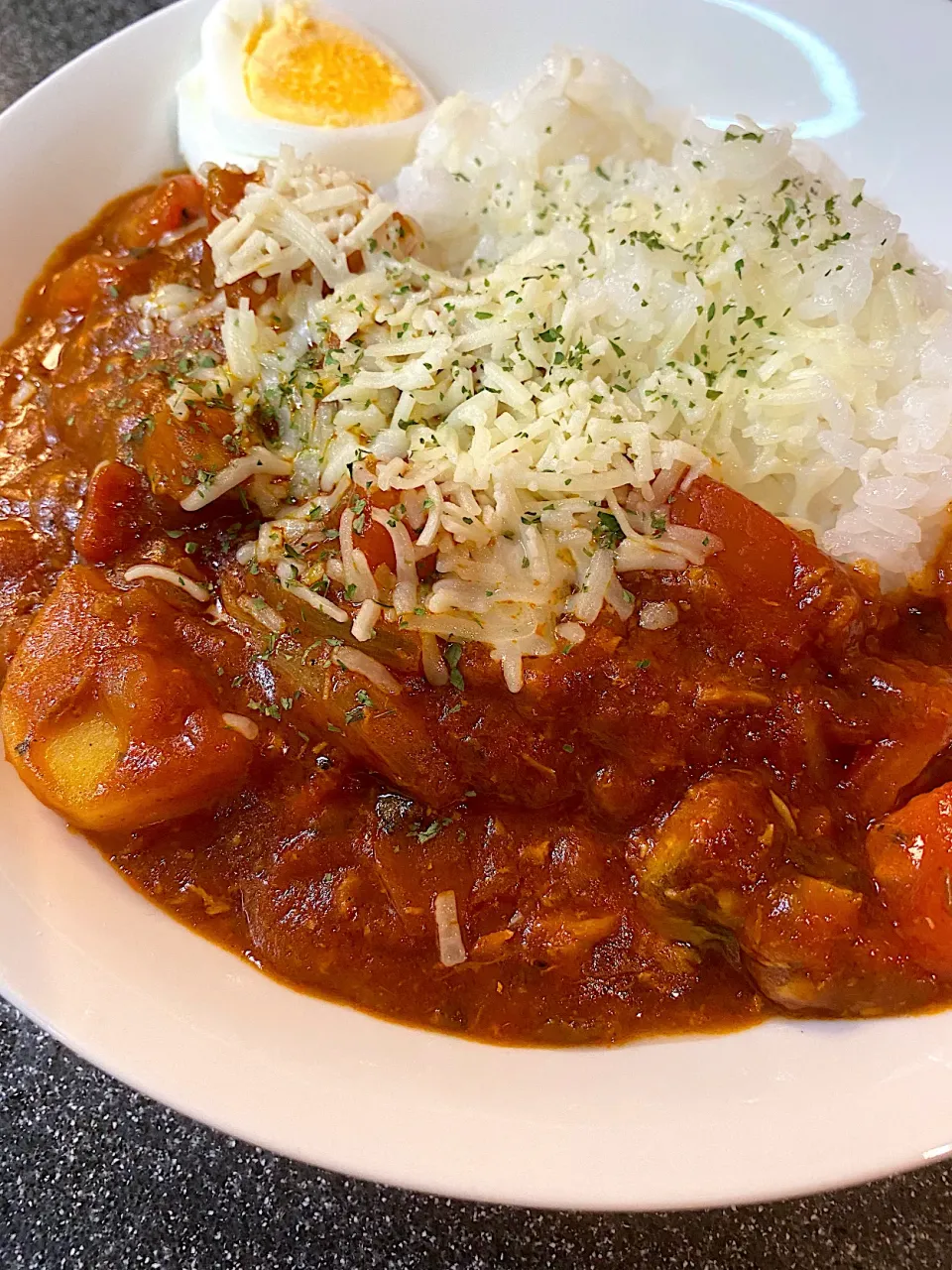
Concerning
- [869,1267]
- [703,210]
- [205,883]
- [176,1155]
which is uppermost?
[703,210]

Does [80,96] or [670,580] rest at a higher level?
[80,96]

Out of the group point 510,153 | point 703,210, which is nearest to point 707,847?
point 703,210

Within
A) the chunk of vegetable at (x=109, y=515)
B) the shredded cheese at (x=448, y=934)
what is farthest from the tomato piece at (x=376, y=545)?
the shredded cheese at (x=448, y=934)

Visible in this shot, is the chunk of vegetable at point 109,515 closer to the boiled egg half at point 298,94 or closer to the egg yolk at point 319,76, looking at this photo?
the boiled egg half at point 298,94

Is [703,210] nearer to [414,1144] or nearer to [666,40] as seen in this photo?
[666,40]

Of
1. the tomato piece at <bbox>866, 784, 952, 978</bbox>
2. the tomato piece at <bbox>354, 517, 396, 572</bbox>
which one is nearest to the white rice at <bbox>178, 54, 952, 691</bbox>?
the tomato piece at <bbox>354, 517, 396, 572</bbox>

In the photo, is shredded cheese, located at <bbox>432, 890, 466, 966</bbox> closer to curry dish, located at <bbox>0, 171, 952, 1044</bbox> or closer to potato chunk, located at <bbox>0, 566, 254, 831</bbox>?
curry dish, located at <bbox>0, 171, 952, 1044</bbox>
